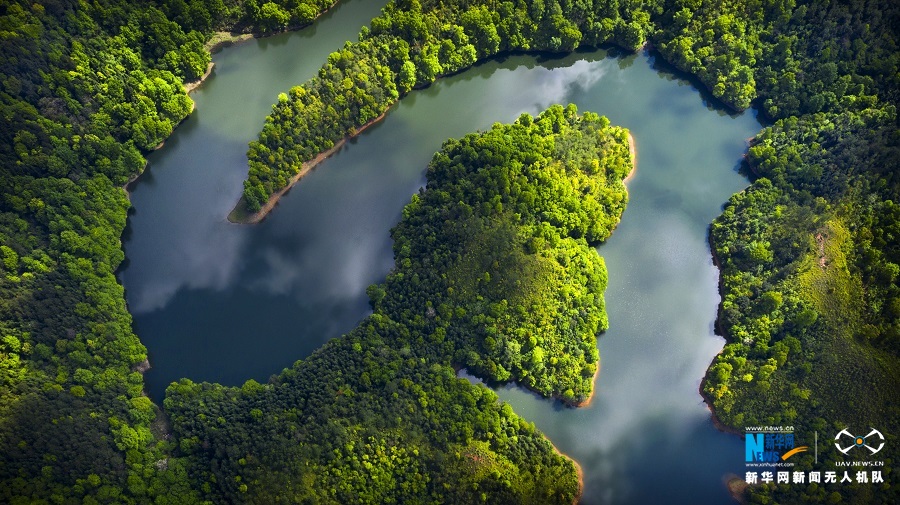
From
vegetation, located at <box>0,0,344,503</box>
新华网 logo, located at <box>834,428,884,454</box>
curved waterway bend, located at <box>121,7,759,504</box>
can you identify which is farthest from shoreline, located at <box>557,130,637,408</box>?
vegetation, located at <box>0,0,344,503</box>

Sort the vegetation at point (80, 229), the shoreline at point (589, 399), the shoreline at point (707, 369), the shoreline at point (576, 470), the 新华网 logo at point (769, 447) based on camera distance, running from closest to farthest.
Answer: the vegetation at point (80, 229)
the 新华网 logo at point (769, 447)
the shoreline at point (576, 470)
the shoreline at point (707, 369)
the shoreline at point (589, 399)

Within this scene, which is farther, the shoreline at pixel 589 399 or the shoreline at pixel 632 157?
the shoreline at pixel 632 157

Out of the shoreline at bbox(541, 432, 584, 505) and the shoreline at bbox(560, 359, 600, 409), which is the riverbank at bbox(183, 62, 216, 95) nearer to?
the shoreline at bbox(560, 359, 600, 409)

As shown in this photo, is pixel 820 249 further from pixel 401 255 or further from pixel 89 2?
pixel 89 2

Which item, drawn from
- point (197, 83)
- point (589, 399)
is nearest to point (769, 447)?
point (589, 399)

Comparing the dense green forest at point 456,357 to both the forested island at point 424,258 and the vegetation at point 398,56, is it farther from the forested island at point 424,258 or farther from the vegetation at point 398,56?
the vegetation at point 398,56

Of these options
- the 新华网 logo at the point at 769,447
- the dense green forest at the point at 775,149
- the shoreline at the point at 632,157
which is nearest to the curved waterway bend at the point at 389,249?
the shoreline at the point at 632,157

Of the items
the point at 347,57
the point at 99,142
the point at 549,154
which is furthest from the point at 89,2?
the point at 549,154
